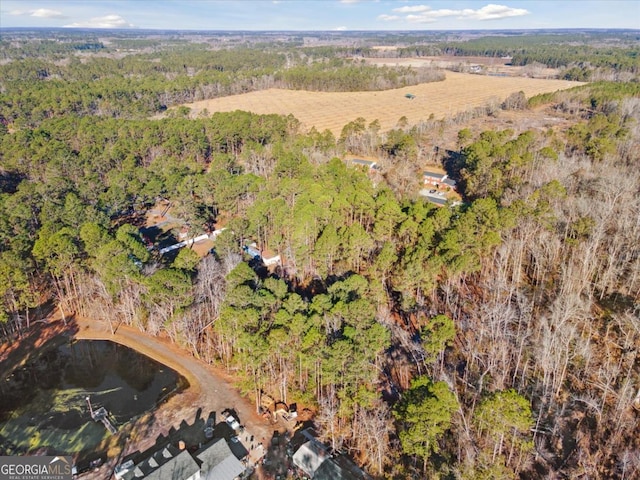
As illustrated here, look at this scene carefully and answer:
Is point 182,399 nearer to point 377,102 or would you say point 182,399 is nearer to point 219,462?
point 219,462

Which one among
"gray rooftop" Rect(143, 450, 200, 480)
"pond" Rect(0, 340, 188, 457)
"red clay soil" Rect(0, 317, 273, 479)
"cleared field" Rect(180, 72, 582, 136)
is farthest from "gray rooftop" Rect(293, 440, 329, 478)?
"cleared field" Rect(180, 72, 582, 136)

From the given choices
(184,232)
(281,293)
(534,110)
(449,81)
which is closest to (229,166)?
(184,232)

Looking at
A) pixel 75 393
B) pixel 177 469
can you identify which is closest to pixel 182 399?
pixel 177 469

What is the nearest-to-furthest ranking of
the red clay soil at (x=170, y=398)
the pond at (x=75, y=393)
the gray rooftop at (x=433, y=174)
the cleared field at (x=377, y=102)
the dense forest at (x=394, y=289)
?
the dense forest at (x=394, y=289), the red clay soil at (x=170, y=398), the pond at (x=75, y=393), the gray rooftop at (x=433, y=174), the cleared field at (x=377, y=102)

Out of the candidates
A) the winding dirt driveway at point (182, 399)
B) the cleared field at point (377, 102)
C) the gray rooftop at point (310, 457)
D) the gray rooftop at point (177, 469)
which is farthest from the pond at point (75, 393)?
the cleared field at point (377, 102)

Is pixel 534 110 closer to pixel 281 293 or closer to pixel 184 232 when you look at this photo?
pixel 184 232

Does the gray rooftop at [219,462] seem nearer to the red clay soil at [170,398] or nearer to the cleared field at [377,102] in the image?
the red clay soil at [170,398]

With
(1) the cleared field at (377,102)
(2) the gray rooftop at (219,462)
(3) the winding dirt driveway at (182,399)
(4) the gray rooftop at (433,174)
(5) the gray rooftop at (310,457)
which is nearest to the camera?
(2) the gray rooftop at (219,462)
